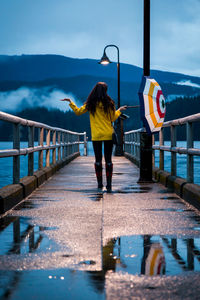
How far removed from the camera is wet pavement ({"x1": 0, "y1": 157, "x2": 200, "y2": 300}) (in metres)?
3.13

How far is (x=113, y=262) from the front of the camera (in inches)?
148

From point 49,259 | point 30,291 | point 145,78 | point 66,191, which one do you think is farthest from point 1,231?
point 145,78

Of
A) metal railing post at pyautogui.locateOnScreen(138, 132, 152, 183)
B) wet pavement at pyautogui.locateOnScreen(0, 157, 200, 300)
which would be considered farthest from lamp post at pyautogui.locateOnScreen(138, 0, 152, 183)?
wet pavement at pyautogui.locateOnScreen(0, 157, 200, 300)

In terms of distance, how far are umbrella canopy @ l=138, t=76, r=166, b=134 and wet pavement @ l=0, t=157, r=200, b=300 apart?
2333 millimetres

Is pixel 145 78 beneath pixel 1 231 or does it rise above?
above

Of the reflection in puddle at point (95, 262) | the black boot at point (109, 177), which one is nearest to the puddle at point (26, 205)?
the reflection in puddle at point (95, 262)

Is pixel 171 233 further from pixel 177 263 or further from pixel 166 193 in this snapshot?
pixel 166 193

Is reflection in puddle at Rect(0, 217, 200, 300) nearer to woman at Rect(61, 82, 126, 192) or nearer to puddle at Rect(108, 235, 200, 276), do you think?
puddle at Rect(108, 235, 200, 276)

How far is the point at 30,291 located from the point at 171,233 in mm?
2147

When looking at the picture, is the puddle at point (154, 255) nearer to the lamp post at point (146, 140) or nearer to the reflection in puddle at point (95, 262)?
the reflection in puddle at point (95, 262)

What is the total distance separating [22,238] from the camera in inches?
185

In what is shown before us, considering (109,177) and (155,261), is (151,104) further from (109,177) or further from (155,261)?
(155,261)

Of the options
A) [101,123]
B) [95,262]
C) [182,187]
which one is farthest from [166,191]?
[95,262]

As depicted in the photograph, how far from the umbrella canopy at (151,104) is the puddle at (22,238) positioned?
4.08 m
